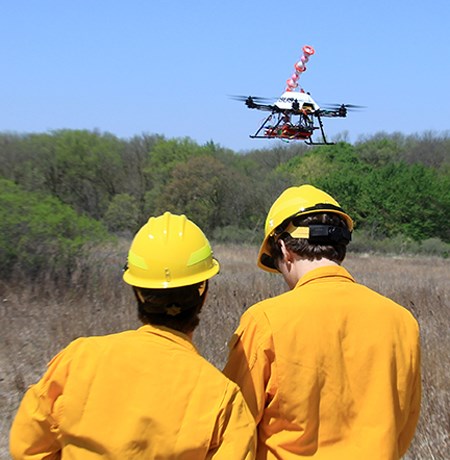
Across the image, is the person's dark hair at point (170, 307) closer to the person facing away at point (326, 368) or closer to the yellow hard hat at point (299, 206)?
the person facing away at point (326, 368)

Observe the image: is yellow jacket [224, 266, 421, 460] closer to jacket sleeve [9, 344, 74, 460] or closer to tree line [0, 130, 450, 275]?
jacket sleeve [9, 344, 74, 460]

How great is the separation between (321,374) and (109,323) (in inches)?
233

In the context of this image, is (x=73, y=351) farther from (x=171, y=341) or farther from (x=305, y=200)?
(x=305, y=200)

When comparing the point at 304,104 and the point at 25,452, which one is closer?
the point at 25,452

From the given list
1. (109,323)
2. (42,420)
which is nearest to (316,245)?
(42,420)

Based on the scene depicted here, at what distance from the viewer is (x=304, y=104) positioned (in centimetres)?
1094

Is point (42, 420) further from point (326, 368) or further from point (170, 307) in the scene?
point (326, 368)

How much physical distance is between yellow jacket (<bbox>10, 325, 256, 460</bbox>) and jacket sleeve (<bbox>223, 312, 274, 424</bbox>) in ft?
0.33

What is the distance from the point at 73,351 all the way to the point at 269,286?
9.01 m

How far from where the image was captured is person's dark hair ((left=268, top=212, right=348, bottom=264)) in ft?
6.59

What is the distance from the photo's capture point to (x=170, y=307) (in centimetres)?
183

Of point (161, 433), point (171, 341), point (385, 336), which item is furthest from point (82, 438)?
point (385, 336)

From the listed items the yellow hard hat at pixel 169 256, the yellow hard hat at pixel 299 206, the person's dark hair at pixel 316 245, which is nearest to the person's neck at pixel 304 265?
the person's dark hair at pixel 316 245

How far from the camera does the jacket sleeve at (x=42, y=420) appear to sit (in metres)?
1.76
